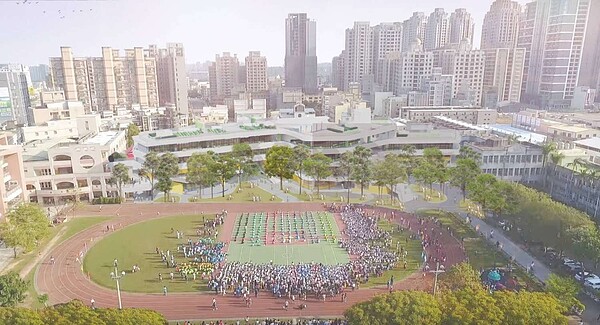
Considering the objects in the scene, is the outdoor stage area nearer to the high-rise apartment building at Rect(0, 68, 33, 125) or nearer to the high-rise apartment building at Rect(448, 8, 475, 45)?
the high-rise apartment building at Rect(0, 68, 33, 125)

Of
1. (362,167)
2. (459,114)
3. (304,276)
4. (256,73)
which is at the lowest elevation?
(304,276)

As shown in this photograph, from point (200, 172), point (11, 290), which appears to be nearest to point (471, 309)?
point (11, 290)

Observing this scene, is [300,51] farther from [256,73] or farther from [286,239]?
[286,239]

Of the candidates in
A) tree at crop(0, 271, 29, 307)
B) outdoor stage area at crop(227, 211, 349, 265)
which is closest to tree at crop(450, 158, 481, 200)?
outdoor stage area at crop(227, 211, 349, 265)

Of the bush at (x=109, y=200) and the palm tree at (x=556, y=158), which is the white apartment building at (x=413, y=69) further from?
the bush at (x=109, y=200)

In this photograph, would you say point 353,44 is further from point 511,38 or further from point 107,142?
point 107,142

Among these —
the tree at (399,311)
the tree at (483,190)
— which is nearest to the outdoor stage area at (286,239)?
the tree at (399,311)
